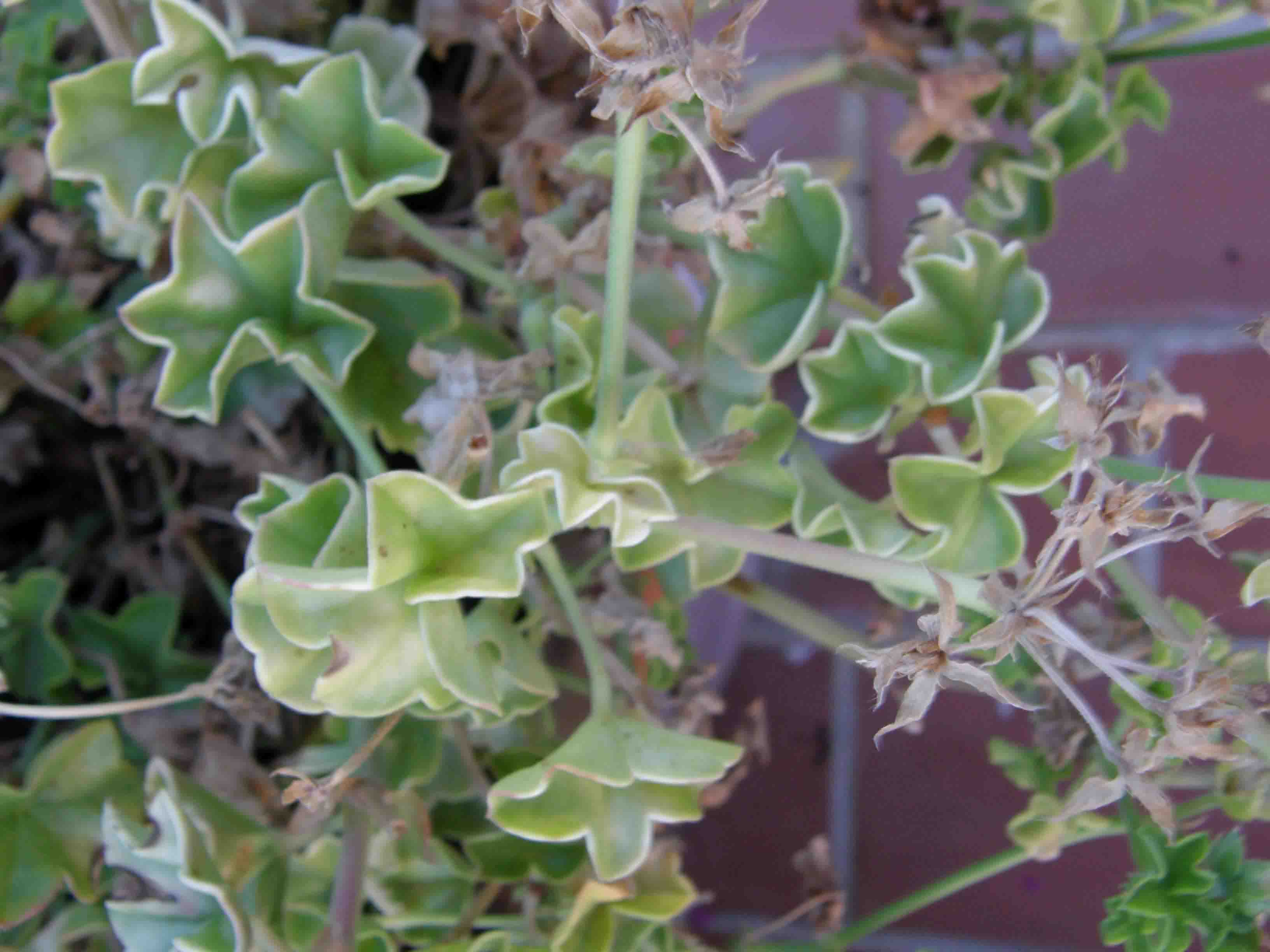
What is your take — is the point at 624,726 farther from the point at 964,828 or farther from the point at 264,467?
the point at 964,828

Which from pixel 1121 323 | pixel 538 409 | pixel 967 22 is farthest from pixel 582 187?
pixel 1121 323

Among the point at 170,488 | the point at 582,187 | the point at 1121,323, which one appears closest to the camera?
the point at 582,187

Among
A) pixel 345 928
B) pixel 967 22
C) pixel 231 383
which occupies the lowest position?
pixel 345 928

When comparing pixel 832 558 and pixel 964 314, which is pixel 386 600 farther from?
pixel 964 314

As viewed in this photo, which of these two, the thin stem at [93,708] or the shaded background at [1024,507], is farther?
the shaded background at [1024,507]

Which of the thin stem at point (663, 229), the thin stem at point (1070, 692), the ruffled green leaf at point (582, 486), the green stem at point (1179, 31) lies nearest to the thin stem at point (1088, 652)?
the thin stem at point (1070, 692)

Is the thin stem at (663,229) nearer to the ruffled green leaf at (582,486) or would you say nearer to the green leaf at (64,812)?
the ruffled green leaf at (582,486)

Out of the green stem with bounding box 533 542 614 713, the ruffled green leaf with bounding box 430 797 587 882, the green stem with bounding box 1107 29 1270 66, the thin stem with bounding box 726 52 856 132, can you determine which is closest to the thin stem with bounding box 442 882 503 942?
the ruffled green leaf with bounding box 430 797 587 882
